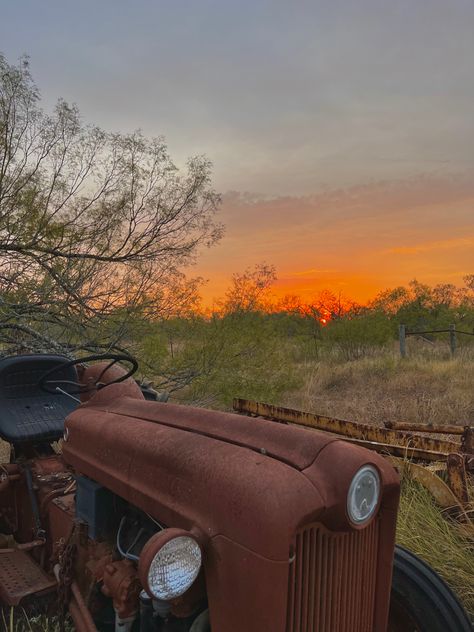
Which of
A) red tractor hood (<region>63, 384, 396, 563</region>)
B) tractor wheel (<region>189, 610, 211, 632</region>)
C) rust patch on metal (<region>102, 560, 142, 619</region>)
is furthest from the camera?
rust patch on metal (<region>102, 560, 142, 619</region>)

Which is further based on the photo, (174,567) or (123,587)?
(123,587)

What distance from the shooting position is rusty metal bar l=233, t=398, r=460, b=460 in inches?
129

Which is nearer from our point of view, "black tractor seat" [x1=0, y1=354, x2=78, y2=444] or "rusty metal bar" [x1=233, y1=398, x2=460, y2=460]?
"black tractor seat" [x1=0, y1=354, x2=78, y2=444]

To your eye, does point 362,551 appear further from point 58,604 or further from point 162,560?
point 58,604

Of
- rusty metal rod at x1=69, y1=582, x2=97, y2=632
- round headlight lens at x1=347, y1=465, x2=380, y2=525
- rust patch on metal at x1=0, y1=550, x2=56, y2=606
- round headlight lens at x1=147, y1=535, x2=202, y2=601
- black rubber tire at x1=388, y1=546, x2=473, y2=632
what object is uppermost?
round headlight lens at x1=347, y1=465, x2=380, y2=525

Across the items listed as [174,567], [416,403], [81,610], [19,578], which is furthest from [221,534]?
[416,403]

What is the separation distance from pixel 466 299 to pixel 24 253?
27.1 meters

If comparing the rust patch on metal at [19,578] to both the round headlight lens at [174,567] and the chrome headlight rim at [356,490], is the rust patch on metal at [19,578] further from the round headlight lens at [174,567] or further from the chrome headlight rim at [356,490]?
the chrome headlight rim at [356,490]

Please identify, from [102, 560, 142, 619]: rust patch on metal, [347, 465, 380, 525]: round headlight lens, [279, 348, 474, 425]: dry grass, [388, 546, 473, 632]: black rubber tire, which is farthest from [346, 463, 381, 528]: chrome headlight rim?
[279, 348, 474, 425]: dry grass

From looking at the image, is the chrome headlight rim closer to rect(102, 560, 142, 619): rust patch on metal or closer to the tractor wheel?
the tractor wheel

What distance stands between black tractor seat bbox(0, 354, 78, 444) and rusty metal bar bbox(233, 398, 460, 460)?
62.6 inches

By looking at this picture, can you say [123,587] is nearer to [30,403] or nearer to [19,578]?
[19,578]

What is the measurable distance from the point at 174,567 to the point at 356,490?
0.53 meters

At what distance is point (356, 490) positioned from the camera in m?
1.40
